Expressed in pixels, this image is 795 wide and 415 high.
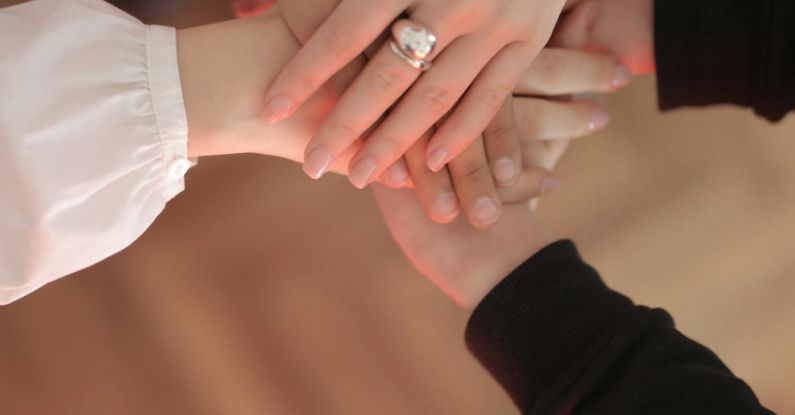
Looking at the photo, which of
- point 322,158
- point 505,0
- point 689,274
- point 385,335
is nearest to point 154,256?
point 385,335

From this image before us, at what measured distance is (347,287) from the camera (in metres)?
1.02

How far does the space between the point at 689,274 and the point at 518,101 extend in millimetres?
444

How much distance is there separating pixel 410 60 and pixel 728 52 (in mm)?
337

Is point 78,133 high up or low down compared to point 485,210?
up

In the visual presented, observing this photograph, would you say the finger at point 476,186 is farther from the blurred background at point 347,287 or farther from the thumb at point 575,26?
the blurred background at point 347,287

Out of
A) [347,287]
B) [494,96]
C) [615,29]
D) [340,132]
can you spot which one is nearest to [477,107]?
[494,96]

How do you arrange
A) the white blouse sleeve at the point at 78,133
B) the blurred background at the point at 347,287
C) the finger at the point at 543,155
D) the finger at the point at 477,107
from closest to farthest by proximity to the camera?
the white blouse sleeve at the point at 78,133
the finger at the point at 477,107
the finger at the point at 543,155
the blurred background at the point at 347,287

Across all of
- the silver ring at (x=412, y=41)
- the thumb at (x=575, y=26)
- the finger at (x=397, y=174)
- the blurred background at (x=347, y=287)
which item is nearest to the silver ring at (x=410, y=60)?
the silver ring at (x=412, y=41)

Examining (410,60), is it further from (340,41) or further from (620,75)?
(620,75)

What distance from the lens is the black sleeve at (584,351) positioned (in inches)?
24.4

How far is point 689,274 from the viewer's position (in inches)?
43.1

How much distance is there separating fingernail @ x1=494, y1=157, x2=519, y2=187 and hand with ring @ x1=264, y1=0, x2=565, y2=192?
0.05 metres

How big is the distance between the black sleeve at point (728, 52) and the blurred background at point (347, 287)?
0.28 m

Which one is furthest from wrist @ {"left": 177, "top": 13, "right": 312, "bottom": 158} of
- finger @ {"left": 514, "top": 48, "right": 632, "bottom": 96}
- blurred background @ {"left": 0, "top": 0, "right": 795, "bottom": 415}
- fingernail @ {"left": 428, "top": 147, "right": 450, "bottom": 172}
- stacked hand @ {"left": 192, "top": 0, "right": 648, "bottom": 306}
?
blurred background @ {"left": 0, "top": 0, "right": 795, "bottom": 415}
